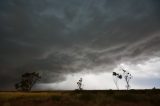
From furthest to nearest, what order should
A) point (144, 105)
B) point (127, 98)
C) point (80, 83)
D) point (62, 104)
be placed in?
point (80, 83) → point (127, 98) → point (62, 104) → point (144, 105)

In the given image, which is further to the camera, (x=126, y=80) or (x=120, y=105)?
(x=126, y=80)

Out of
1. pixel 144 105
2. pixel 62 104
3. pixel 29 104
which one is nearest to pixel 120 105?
pixel 144 105

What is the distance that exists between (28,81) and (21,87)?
12.6 ft

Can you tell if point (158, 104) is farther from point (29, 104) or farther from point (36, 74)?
point (36, 74)

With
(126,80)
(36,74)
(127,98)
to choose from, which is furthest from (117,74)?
(127,98)

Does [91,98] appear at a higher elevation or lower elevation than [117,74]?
lower

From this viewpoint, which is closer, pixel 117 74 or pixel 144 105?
pixel 144 105

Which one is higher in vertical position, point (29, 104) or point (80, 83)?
point (80, 83)

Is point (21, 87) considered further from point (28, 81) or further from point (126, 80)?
point (126, 80)

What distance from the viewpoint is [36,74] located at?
102750 millimetres

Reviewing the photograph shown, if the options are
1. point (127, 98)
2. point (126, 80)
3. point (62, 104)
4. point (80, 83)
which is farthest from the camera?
point (80, 83)

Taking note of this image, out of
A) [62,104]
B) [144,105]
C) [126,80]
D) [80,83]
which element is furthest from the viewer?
[80,83]

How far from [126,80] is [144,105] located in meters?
A: 65.2

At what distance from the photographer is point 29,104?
2306 centimetres
